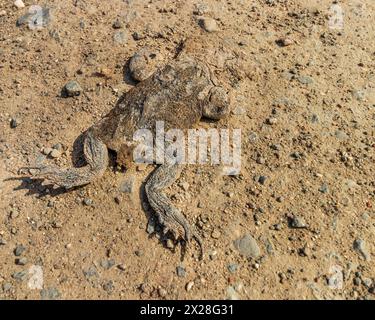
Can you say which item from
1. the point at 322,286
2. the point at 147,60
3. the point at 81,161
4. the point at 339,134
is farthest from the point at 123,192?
the point at 339,134

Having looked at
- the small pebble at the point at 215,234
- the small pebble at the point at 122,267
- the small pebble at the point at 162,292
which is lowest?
the small pebble at the point at 162,292

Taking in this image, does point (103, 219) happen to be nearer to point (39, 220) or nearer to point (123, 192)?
point (123, 192)

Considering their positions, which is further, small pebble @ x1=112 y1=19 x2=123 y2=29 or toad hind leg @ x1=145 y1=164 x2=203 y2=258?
small pebble @ x1=112 y1=19 x2=123 y2=29

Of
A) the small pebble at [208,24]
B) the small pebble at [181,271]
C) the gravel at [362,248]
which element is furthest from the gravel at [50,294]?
Answer: the small pebble at [208,24]

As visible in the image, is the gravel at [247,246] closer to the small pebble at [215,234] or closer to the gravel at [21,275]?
the small pebble at [215,234]

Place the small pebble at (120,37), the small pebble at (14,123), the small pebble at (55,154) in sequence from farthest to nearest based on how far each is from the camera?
the small pebble at (120,37), the small pebble at (14,123), the small pebble at (55,154)

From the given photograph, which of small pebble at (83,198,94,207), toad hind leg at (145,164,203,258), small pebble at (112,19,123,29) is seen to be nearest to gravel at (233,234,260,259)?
toad hind leg at (145,164,203,258)

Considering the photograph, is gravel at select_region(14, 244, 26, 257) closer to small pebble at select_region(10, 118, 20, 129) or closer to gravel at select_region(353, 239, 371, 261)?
small pebble at select_region(10, 118, 20, 129)
